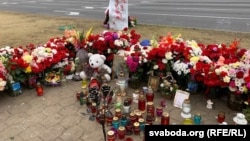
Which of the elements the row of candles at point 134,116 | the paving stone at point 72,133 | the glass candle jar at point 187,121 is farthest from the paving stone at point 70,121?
the glass candle jar at point 187,121

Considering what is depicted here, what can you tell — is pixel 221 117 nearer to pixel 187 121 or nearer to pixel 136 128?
pixel 187 121

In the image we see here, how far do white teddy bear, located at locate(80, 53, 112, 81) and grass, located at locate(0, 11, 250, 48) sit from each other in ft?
14.4

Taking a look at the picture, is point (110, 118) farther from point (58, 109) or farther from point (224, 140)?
point (224, 140)

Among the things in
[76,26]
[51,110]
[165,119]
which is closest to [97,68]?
[51,110]

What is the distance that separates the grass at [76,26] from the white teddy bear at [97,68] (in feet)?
14.4

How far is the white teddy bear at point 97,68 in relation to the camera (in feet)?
17.9

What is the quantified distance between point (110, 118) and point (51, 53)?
7.74 ft

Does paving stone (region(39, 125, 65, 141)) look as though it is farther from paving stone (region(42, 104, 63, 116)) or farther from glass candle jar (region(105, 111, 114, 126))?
glass candle jar (region(105, 111, 114, 126))

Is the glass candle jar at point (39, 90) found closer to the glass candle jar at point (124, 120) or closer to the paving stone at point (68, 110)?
the paving stone at point (68, 110)

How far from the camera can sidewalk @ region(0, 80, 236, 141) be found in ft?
13.4

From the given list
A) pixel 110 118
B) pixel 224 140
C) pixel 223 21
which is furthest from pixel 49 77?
pixel 223 21

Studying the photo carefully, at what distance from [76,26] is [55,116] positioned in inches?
333

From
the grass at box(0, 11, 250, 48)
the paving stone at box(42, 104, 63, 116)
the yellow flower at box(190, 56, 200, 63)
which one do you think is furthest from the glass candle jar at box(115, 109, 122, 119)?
the grass at box(0, 11, 250, 48)

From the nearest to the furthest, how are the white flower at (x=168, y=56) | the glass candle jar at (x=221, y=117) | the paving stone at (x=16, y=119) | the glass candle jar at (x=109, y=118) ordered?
1. the glass candle jar at (x=221, y=117)
2. the glass candle jar at (x=109, y=118)
3. the paving stone at (x=16, y=119)
4. the white flower at (x=168, y=56)
